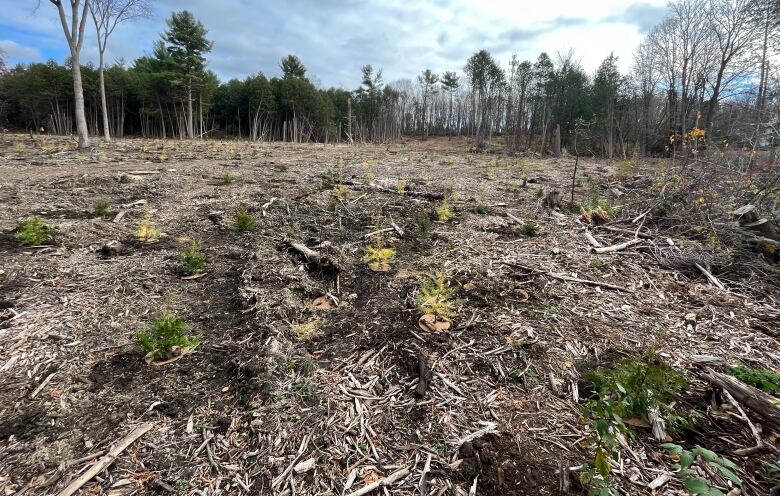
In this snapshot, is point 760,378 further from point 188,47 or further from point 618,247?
point 188,47

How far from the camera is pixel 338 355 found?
2631 mm

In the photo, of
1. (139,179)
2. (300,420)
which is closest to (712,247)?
(300,420)

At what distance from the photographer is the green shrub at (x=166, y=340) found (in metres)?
2.50

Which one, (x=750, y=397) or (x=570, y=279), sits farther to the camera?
(x=570, y=279)

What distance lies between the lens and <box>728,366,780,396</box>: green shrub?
2.10 metres

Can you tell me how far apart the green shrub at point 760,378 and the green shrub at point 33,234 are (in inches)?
261

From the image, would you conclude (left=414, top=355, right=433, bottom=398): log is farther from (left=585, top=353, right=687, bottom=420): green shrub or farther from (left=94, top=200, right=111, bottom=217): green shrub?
(left=94, top=200, right=111, bottom=217): green shrub

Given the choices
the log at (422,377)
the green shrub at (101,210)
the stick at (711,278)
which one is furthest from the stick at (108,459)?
the stick at (711,278)

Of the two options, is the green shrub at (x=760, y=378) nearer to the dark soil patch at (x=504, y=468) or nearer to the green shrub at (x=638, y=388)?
the green shrub at (x=638, y=388)

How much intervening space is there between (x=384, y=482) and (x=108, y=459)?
1.45 metres

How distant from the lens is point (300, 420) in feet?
6.82

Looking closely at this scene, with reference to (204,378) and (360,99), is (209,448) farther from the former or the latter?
(360,99)

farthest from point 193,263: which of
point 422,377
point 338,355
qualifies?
point 422,377

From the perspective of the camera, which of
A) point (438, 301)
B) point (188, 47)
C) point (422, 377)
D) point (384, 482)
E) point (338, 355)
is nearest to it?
point (384, 482)
